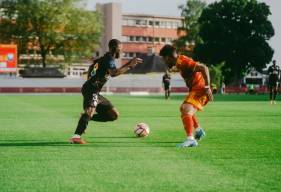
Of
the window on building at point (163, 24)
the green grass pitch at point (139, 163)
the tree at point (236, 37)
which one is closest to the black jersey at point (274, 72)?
the green grass pitch at point (139, 163)

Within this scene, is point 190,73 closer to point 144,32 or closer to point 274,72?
point 274,72

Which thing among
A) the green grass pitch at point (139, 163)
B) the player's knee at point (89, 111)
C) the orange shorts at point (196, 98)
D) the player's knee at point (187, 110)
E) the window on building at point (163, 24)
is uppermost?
the window on building at point (163, 24)

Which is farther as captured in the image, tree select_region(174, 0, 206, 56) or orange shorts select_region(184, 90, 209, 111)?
tree select_region(174, 0, 206, 56)

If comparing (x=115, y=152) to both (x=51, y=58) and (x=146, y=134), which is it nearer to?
(x=146, y=134)

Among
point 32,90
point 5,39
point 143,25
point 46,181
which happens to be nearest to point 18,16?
point 5,39

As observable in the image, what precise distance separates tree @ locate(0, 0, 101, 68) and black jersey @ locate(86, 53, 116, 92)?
75262mm

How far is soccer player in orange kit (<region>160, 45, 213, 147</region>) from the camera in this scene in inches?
427

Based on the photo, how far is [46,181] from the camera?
7082 mm

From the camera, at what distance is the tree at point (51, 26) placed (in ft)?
282

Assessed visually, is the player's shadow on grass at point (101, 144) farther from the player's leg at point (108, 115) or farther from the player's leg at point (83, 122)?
the player's leg at point (108, 115)

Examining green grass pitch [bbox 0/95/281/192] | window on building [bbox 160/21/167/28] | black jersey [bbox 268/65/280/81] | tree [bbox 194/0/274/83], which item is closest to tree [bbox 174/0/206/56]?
tree [bbox 194/0/274/83]

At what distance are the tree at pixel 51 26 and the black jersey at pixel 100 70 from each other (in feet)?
247

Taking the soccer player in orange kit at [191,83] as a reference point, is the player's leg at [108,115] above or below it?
below

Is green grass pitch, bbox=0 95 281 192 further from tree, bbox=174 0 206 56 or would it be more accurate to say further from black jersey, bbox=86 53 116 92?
tree, bbox=174 0 206 56
